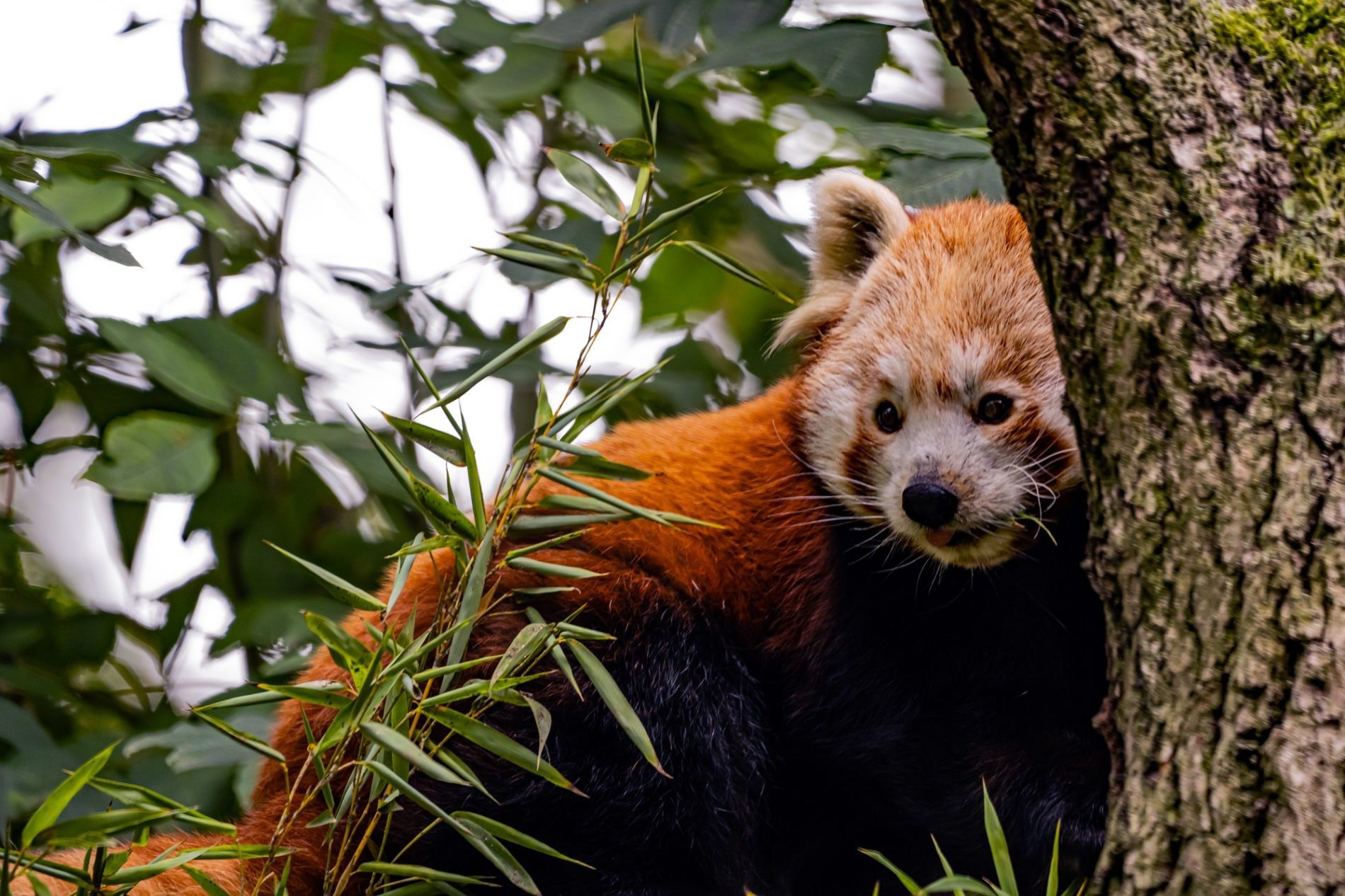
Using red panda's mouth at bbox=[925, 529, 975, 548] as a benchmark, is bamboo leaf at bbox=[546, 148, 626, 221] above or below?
above

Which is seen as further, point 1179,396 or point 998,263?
point 998,263

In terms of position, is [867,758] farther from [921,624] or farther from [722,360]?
[722,360]

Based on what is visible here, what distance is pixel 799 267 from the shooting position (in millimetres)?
3697

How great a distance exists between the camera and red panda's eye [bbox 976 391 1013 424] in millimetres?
2715

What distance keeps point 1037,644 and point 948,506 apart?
0.43m

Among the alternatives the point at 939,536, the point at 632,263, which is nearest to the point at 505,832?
the point at 632,263

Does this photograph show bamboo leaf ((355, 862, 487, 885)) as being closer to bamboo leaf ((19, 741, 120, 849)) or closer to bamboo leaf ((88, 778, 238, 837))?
bamboo leaf ((88, 778, 238, 837))

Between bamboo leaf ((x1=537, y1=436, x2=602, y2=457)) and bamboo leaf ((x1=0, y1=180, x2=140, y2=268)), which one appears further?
bamboo leaf ((x1=0, y1=180, x2=140, y2=268))

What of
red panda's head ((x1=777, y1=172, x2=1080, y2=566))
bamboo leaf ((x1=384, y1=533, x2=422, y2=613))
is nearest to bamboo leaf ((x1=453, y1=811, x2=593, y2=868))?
bamboo leaf ((x1=384, y1=533, x2=422, y2=613))

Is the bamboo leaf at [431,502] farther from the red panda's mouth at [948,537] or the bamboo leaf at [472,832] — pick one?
the red panda's mouth at [948,537]

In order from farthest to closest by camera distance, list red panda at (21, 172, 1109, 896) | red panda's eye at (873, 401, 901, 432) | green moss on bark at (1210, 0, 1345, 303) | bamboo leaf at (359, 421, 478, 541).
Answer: red panda's eye at (873, 401, 901, 432) < red panda at (21, 172, 1109, 896) < bamboo leaf at (359, 421, 478, 541) < green moss on bark at (1210, 0, 1345, 303)

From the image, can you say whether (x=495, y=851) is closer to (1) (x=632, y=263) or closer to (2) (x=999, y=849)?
(2) (x=999, y=849)

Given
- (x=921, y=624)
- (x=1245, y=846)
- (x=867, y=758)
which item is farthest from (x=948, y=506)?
(x=1245, y=846)

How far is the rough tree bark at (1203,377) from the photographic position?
124cm
